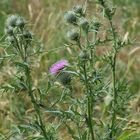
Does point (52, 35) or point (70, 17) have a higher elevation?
point (70, 17)

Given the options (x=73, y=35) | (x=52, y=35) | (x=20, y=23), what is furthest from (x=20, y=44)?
(x=52, y=35)

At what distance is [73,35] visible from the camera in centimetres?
229

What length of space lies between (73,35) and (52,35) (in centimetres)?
248

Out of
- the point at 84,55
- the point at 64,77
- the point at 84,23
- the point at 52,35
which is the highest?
the point at 84,23

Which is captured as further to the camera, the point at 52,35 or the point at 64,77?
the point at 52,35

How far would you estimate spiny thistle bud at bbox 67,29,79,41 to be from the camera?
90.0 inches

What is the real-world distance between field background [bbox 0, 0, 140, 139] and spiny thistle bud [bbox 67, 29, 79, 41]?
105 centimetres

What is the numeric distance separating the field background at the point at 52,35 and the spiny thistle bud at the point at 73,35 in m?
1.05

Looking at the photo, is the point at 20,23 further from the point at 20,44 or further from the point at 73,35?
the point at 73,35

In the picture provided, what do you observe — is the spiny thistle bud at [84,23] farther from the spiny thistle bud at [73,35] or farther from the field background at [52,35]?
the field background at [52,35]

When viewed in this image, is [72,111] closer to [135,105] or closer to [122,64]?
[135,105]

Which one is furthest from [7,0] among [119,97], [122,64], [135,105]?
[119,97]

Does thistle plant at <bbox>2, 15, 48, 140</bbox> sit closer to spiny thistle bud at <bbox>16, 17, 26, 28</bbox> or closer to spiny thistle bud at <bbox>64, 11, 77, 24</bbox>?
spiny thistle bud at <bbox>16, 17, 26, 28</bbox>

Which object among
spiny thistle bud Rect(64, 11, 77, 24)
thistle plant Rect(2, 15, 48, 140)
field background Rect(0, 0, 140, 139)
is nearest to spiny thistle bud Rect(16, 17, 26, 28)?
thistle plant Rect(2, 15, 48, 140)
